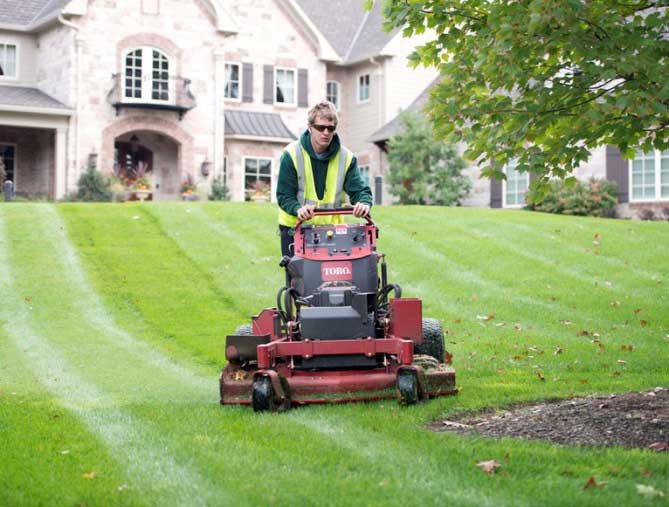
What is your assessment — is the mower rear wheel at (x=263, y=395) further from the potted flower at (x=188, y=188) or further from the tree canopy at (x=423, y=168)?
the tree canopy at (x=423, y=168)

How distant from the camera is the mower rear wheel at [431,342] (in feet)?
29.2

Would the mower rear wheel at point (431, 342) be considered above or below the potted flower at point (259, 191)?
below

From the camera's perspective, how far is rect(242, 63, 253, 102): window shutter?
3544cm

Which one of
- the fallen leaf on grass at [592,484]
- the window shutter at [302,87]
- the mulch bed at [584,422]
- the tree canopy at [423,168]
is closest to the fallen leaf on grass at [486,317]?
the mulch bed at [584,422]

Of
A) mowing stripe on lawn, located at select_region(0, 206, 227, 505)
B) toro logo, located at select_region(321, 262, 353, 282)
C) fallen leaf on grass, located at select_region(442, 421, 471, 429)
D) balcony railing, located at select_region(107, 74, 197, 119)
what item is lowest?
mowing stripe on lawn, located at select_region(0, 206, 227, 505)

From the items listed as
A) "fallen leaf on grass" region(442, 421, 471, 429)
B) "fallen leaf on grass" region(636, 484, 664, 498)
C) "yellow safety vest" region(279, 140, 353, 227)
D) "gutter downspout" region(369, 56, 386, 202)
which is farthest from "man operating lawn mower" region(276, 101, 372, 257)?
"gutter downspout" region(369, 56, 386, 202)

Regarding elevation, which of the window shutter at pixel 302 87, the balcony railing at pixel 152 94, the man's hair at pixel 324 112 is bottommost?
the man's hair at pixel 324 112

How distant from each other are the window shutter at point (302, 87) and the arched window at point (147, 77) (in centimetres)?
579

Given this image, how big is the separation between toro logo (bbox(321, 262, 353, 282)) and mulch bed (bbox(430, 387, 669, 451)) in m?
1.35

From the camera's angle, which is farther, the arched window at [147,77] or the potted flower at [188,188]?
the arched window at [147,77]

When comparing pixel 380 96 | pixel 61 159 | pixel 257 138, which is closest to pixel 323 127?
pixel 61 159

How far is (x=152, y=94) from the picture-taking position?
31875 mm

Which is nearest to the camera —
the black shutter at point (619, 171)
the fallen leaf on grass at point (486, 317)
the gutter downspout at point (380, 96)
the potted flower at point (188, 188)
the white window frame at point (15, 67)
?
the fallen leaf on grass at point (486, 317)

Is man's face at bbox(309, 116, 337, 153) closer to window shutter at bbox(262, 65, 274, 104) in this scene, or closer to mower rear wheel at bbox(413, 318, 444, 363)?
mower rear wheel at bbox(413, 318, 444, 363)
